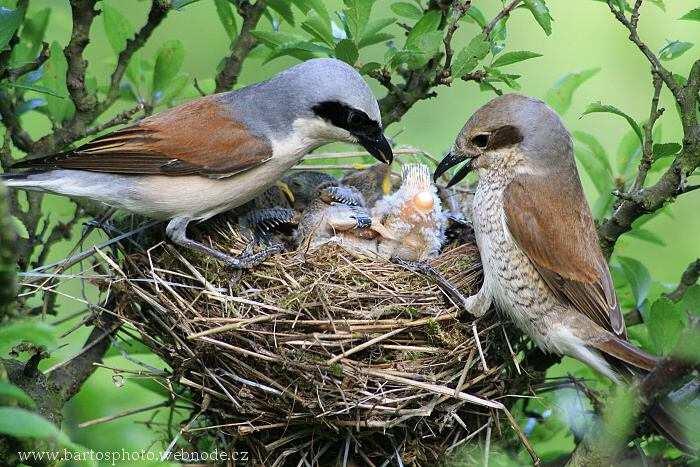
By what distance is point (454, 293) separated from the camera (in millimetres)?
3543

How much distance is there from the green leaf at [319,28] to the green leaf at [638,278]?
1.44 meters

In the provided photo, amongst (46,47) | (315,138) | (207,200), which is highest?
(46,47)

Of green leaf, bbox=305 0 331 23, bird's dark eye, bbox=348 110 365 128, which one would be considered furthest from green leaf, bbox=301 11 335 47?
bird's dark eye, bbox=348 110 365 128

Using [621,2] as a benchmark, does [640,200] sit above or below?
below

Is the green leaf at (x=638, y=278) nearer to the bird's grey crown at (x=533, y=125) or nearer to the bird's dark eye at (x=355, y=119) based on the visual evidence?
the bird's grey crown at (x=533, y=125)

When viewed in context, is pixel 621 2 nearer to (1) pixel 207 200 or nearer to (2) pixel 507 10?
(2) pixel 507 10

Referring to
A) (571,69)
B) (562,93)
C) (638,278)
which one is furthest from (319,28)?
(571,69)

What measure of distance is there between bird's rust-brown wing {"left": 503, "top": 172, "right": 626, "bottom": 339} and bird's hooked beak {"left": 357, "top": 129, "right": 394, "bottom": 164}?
557 mm

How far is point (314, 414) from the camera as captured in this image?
304 cm

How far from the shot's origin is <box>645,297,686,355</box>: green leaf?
2.67m

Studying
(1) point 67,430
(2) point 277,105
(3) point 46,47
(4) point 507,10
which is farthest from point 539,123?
(1) point 67,430

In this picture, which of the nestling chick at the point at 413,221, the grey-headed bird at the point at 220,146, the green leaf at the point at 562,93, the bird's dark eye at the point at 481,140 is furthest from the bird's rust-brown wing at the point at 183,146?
the green leaf at the point at 562,93

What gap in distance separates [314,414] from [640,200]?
133cm

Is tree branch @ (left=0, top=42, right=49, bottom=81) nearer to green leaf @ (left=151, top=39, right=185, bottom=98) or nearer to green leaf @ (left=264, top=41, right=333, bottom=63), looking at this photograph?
green leaf @ (left=151, top=39, right=185, bottom=98)
